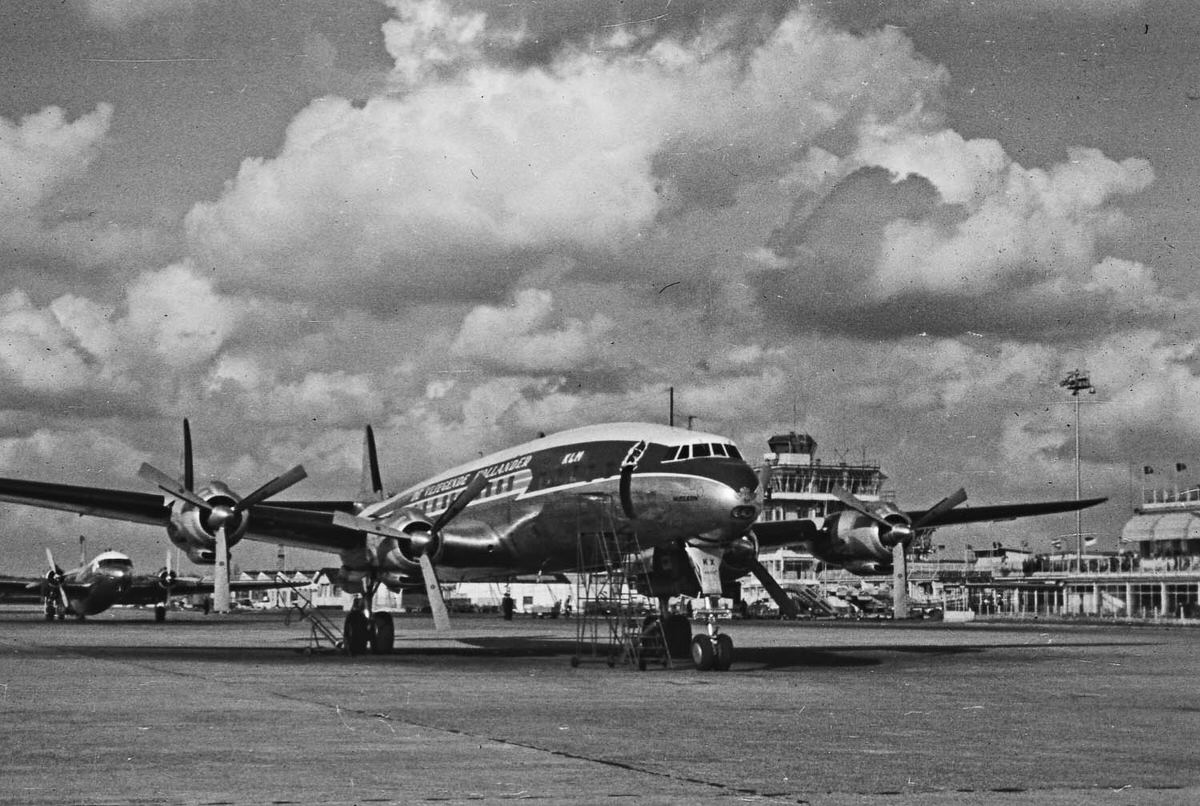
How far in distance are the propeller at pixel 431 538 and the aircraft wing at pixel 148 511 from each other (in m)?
1.22

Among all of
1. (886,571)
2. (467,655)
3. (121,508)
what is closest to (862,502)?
(886,571)

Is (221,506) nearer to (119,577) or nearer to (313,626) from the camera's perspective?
(313,626)

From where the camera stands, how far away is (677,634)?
95.1ft

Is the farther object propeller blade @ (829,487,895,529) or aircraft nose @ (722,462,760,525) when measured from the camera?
propeller blade @ (829,487,895,529)

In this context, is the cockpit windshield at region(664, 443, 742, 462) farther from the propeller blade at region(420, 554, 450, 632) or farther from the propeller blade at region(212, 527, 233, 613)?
the propeller blade at region(212, 527, 233, 613)

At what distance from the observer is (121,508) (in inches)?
1335

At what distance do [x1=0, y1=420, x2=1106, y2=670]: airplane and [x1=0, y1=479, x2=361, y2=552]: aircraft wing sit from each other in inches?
1.7

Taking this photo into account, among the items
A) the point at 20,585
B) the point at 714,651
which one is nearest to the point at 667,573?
the point at 714,651

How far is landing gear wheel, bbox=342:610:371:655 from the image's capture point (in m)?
33.3

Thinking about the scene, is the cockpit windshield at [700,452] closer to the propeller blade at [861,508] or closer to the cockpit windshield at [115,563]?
the propeller blade at [861,508]

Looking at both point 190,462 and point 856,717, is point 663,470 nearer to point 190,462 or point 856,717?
point 856,717

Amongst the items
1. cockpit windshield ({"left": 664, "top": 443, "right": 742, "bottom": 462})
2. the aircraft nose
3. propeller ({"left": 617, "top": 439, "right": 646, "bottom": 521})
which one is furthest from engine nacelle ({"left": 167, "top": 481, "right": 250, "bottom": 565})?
the aircraft nose

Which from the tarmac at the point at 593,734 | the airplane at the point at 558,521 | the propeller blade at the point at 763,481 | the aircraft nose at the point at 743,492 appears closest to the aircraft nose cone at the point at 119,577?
the airplane at the point at 558,521

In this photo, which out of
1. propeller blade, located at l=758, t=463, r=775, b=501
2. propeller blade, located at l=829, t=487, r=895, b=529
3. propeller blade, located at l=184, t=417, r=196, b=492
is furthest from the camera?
propeller blade, located at l=184, t=417, r=196, b=492
